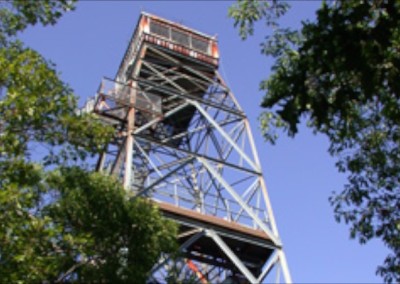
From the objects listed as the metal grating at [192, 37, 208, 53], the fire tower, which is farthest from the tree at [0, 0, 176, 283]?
the metal grating at [192, 37, 208, 53]

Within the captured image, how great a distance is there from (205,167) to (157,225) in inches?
313

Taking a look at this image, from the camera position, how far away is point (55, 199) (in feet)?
38.9

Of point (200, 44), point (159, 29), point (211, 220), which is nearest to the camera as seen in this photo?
point (211, 220)

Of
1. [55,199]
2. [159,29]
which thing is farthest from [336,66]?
[159,29]

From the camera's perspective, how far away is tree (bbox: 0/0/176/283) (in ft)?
32.1

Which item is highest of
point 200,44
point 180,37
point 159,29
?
point 159,29

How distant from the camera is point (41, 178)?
11.2m

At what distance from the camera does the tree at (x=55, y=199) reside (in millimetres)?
9789

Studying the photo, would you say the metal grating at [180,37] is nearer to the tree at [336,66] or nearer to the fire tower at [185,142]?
the fire tower at [185,142]

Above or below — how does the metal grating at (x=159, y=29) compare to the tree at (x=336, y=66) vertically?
above

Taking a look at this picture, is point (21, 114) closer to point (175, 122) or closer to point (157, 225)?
point (157, 225)

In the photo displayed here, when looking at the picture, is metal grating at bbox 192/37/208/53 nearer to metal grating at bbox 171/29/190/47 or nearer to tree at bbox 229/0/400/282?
metal grating at bbox 171/29/190/47

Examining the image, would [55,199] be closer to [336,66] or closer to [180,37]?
[336,66]

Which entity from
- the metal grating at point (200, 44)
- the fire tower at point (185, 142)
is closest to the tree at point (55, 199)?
the fire tower at point (185, 142)
